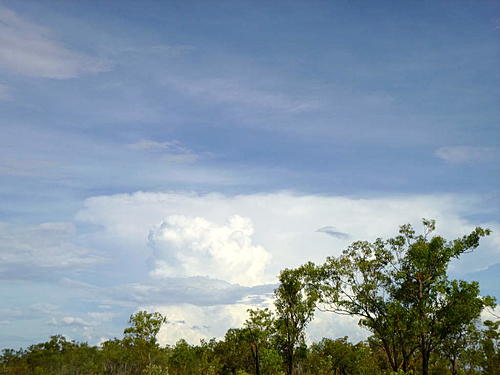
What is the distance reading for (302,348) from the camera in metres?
54.4

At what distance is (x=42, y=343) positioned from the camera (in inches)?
5315

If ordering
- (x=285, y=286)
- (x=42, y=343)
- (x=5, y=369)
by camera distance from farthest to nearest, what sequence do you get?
(x=42, y=343)
(x=5, y=369)
(x=285, y=286)

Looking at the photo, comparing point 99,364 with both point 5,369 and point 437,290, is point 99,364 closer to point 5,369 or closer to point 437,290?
point 5,369

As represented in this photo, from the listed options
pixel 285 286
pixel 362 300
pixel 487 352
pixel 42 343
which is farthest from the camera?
pixel 42 343

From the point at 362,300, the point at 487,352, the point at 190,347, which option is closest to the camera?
the point at 362,300

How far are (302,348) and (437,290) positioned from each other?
21555 millimetres

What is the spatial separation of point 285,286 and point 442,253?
19729mm

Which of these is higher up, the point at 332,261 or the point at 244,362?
the point at 332,261

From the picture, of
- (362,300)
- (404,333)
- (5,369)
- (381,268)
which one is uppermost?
(381,268)

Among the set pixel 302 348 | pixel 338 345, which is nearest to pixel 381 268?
pixel 302 348

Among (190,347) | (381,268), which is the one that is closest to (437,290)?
(381,268)

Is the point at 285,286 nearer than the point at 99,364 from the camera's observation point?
Yes

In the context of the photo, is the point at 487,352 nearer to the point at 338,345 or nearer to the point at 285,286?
the point at 338,345

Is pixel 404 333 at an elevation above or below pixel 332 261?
below
